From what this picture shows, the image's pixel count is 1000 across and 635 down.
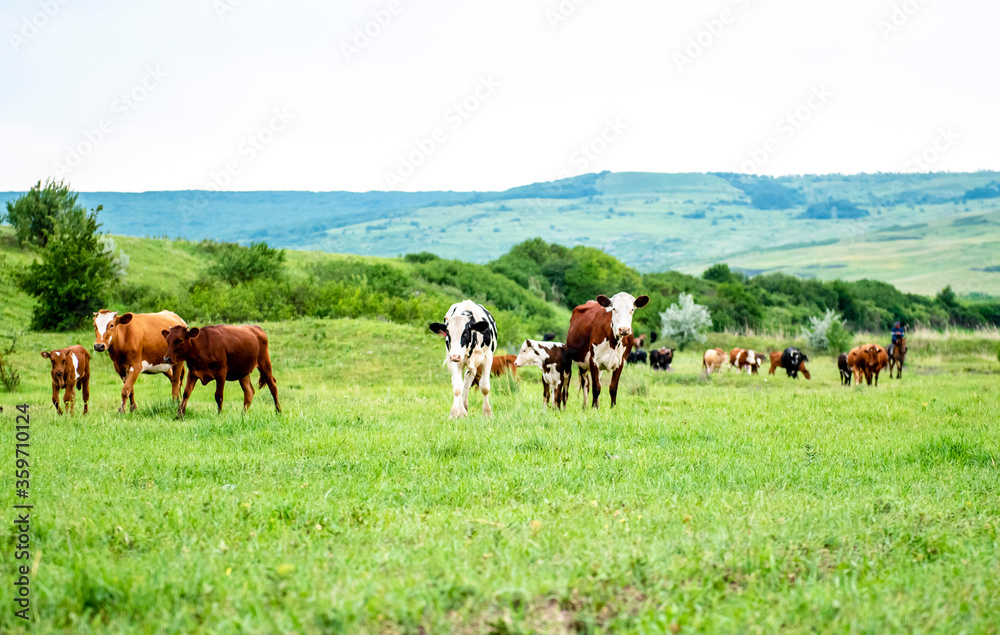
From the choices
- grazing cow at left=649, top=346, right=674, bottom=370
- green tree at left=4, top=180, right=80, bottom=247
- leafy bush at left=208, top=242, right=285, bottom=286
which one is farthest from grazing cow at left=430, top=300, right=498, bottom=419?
green tree at left=4, top=180, right=80, bottom=247

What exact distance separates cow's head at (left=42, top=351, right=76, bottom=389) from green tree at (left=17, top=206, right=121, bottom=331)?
751 inches

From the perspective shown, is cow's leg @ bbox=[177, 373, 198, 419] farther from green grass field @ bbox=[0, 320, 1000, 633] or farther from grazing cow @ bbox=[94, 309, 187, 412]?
grazing cow @ bbox=[94, 309, 187, 412]

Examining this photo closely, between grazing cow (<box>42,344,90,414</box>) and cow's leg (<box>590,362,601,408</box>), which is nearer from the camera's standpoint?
grazing cow (<box>42,344,90,414</box>)

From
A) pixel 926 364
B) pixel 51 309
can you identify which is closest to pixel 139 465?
pixel 51 309

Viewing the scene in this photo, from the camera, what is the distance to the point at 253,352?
13.6 meters

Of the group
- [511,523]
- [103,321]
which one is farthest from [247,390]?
[511,523]

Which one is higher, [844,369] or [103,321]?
[103,321]

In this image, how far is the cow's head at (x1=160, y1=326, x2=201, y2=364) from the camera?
494 inches

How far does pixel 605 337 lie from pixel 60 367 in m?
9.39

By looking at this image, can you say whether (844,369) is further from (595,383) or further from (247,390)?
(247,390)

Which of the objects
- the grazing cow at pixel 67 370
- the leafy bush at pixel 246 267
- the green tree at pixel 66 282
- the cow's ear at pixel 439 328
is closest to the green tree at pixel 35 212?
the leafy bush at pixel 246 267

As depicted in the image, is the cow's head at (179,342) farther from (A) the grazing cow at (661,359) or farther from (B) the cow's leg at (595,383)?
(A) the grazing cow at (661,359)

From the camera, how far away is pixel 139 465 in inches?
316

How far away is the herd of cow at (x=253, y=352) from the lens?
42.1ft
